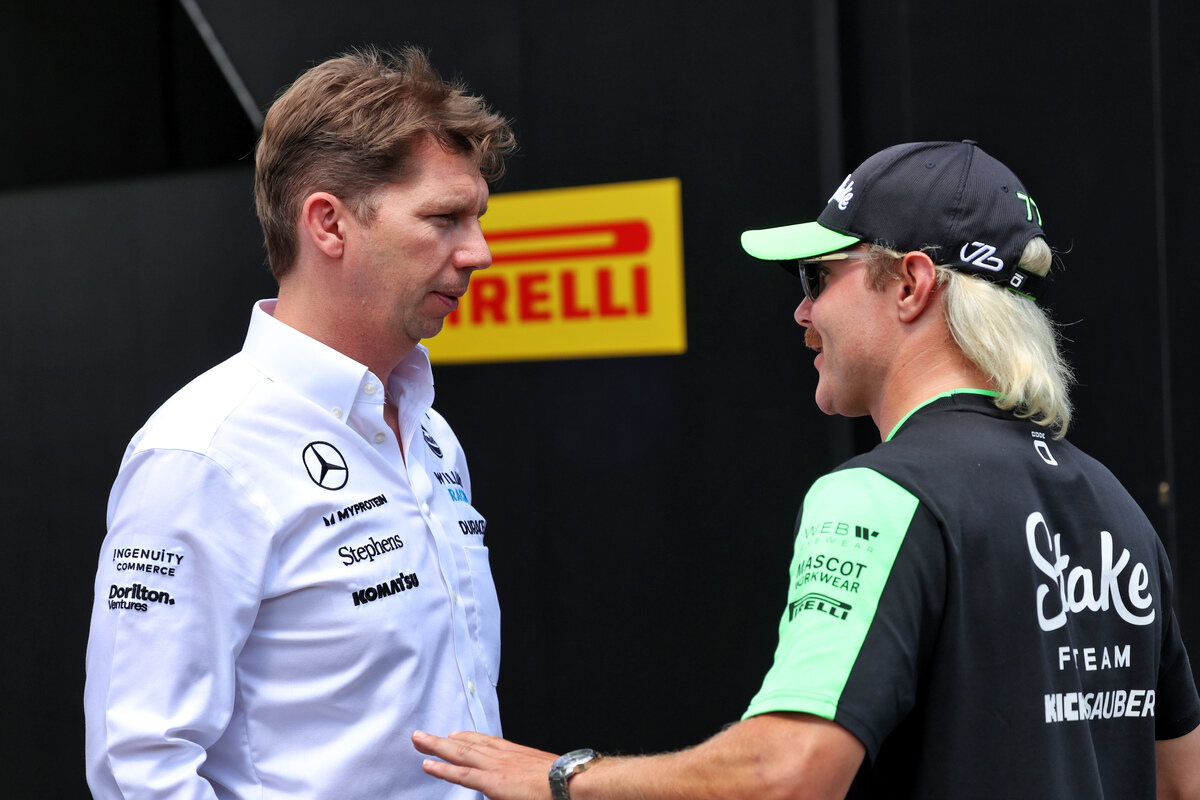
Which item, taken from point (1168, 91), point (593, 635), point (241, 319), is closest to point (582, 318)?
point (593, 635)

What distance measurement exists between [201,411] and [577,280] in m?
1.80

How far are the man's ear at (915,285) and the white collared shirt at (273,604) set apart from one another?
0.77 m

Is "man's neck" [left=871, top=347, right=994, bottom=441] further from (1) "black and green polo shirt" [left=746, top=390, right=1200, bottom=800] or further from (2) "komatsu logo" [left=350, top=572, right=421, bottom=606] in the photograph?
(2) "komatsu logo" [left=350, top=572, right=421, bottom=606]

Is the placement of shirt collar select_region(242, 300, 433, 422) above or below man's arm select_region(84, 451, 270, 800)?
above

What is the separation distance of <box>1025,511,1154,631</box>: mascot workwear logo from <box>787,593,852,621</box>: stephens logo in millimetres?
244

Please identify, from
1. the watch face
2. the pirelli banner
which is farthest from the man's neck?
the pirelli banner

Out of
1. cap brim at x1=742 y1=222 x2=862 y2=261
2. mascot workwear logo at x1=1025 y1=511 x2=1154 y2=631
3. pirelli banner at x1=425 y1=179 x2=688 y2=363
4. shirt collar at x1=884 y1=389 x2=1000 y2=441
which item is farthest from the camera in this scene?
pirelli banner at x1=425 y1=179 x2=688 y2=363

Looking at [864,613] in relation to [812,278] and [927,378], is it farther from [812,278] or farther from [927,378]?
[812,278]

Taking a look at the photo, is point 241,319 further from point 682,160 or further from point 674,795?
point 674,795

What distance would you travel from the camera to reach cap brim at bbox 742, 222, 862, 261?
1.56 metres

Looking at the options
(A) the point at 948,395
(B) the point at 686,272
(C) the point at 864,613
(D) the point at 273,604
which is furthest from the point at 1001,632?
(B) the point at 686,272

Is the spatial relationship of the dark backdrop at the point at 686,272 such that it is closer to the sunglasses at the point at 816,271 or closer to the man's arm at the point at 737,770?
the sunglasses at the point at 816,271

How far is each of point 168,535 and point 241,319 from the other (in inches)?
89.7

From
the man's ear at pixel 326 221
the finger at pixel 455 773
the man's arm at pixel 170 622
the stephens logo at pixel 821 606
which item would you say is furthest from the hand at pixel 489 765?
the man's ear at pixel 326 221
